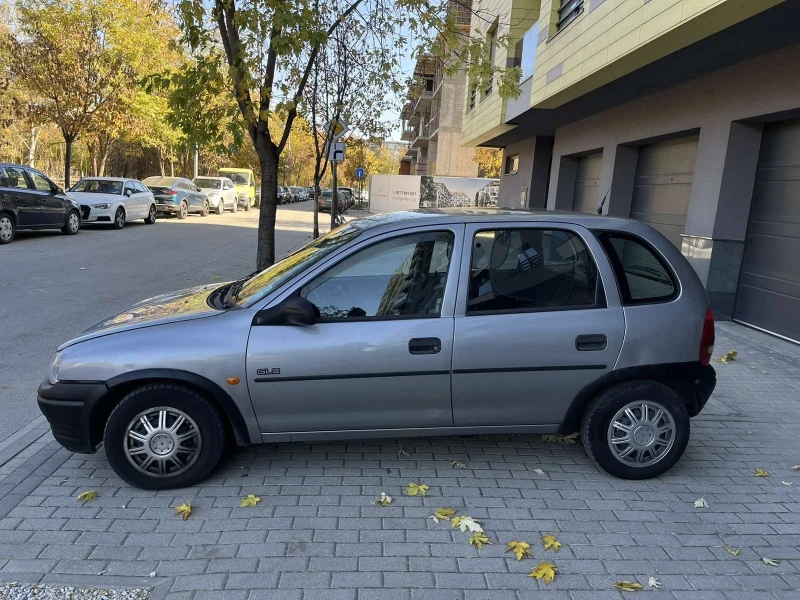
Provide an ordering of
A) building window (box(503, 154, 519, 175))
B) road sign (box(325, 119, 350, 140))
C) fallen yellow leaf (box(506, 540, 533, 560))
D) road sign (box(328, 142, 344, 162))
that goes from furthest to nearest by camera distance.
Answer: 1. building window (box(503, 154, 519, 175))
2. road sign (box(328, 142, 344, 162))
3. road sign (box(325, 119, 350, 140))
4. fallen yellow leaf (box(506, 540, 533, 560))

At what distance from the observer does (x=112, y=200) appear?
18.5m

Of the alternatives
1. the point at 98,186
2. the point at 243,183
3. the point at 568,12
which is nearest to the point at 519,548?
the point at 568,12

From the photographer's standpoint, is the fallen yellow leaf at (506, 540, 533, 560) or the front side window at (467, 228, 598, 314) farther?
the front side window at (467, 228, 598, 314)

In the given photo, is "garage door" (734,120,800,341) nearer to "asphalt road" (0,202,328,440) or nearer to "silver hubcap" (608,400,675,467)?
"silver hubcap" (608,400,675,467)

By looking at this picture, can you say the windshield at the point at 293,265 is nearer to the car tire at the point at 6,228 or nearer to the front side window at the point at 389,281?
the front side window at the point at 389,281

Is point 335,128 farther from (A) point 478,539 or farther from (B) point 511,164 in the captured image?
(B) point 511,164

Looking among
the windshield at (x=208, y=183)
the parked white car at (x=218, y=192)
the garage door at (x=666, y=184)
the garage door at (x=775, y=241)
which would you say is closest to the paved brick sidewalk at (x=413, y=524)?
the garage door at (x=775, y=241)

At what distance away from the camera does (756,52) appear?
Answer: 711cm

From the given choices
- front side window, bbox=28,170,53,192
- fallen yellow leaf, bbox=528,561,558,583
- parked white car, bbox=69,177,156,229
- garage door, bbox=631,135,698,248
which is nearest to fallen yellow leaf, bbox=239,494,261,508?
fallen yellow leaf, bbox=528,561,558,583

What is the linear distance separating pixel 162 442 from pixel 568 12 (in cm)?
1044

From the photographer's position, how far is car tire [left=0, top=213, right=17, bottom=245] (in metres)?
13.1

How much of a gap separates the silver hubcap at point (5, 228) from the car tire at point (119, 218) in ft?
17.5

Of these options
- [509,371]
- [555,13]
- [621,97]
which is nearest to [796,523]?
[509,371]

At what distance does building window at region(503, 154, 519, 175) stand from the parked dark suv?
14027 millimetres
